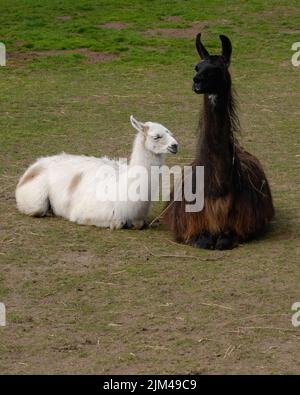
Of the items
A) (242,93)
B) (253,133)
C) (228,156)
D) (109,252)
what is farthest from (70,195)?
(242,93)

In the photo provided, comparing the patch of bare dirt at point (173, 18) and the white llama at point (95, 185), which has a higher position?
the patch of bare dirt at point (173, 18)

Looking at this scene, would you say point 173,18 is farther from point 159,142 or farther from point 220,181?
point 220,181

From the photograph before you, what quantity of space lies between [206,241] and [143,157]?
31.2 inches

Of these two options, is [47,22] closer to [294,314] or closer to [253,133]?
[253,133]

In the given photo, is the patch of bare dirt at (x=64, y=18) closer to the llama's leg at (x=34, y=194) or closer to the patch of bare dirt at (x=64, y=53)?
the patch of bare dirt at (x=64, y=53)

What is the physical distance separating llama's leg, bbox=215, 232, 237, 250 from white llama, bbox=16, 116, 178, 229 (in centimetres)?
65

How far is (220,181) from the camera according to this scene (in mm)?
7207

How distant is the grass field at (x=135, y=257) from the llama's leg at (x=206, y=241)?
0.07 meters

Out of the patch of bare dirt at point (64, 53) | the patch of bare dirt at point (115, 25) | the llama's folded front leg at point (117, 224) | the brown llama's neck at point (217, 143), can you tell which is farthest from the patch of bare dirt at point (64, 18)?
the brown llama's neck at point (217, 143)

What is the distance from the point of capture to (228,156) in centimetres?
722

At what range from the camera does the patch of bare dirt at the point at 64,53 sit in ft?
50.2

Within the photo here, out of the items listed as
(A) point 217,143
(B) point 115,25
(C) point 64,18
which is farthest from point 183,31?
(A) point 217,143

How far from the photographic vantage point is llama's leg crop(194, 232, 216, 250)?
285 inches

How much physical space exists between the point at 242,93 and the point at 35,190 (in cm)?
551
